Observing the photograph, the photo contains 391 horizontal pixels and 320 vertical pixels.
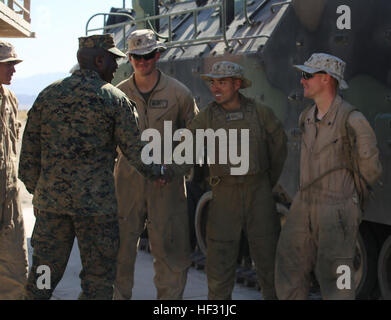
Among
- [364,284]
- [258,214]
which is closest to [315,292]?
[364,284]

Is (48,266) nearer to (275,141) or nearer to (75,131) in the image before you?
(75,131)

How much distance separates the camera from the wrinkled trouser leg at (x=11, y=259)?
17.5 ft

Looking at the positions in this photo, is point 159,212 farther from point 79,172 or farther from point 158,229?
point 79,172

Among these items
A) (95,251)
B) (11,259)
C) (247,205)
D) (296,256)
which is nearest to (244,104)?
(247,205)

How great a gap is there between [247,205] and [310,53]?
155 centimetres

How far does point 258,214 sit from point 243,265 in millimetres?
2637

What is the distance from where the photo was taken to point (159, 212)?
5.31 meters

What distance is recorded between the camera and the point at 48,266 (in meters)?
4.26

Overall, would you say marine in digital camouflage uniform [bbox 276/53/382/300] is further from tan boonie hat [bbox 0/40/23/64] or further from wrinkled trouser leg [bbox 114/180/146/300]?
tan boonie hat [bbox 0/40/23/64]

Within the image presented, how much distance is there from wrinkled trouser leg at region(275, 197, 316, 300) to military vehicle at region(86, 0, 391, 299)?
0.92 meters

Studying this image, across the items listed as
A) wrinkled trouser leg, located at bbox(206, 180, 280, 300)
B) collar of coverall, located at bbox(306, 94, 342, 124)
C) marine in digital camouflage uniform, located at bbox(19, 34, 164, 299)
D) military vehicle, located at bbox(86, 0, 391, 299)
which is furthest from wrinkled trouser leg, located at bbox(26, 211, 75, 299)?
military vehicle, located at bbox(86, 0, 391, 299)

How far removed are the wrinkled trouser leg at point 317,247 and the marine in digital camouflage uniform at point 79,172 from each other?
1140mm

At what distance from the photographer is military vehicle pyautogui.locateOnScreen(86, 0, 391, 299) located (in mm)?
5301

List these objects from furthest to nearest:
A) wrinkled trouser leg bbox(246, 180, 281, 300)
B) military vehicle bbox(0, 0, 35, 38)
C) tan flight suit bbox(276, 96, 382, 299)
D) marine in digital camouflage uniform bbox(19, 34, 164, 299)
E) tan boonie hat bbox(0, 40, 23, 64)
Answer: military vehicle bbox(0, 0, 35, 38)
tan boonie hat bbox(0, 40, 23, 64)
wrinkled trouser leg bbox(246, 180, 281, 300)
tan flight suit bbox(276, 96, 382, 299)
marine in digital camouflage uniform bbox(19, 34, 164, 299)
